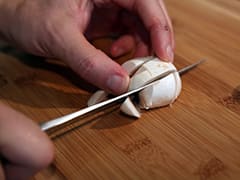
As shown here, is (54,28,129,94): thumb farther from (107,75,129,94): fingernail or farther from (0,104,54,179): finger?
(0,104,54,179): finger

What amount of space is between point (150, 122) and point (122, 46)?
1.03ft

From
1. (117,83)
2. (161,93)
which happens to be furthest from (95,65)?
(161,93)

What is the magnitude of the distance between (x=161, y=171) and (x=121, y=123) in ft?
0.54

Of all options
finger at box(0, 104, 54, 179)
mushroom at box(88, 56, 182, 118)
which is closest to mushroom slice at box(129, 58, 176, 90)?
mushroom at box(88, 56, 182, 118)

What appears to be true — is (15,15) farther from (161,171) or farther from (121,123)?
(161,171)

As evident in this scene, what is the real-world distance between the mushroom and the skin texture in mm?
37

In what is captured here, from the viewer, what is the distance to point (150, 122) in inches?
32.3

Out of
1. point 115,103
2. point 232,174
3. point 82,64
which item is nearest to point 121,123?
point 115,103

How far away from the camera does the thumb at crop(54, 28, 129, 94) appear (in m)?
0.78

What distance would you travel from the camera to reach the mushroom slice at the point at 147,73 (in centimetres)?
82

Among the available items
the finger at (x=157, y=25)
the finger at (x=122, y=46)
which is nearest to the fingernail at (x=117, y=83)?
the finger at (x=157, y=25)

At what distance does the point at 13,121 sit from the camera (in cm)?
50

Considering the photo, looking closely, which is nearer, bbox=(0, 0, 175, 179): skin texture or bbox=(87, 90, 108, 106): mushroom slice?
bbox=(0, 0, 175, 179): skin texture

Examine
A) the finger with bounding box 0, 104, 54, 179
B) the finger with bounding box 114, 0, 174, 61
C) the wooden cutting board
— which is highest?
the finger with bounding box 0, 104, 54, 179
